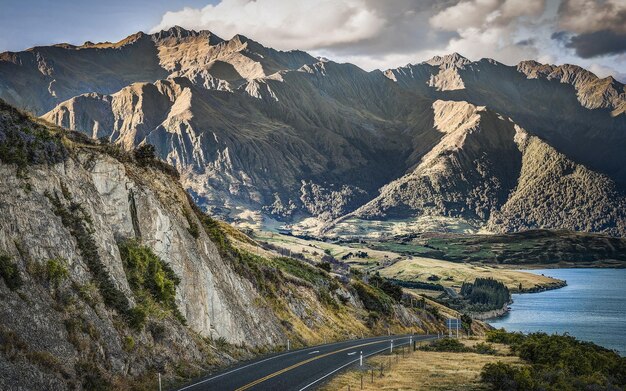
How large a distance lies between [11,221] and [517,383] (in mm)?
29984

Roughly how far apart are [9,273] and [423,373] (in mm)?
30016

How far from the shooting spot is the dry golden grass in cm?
4088

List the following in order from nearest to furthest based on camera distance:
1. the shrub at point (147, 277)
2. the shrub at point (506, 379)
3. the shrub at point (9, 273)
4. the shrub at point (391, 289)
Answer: the shrub at point (9, 273) < the shrub at point (506, 379) < the shrub at point (147, 277) < the shrub at point (391, 289)

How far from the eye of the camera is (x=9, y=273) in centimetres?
2784

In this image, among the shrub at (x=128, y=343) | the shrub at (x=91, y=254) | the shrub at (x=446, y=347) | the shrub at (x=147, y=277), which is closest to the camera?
the shrub at (x=128, y=343)

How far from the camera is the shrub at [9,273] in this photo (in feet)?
91.4

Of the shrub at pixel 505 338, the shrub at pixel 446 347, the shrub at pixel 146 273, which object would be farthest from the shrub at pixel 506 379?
the shrub at pixel 505 338

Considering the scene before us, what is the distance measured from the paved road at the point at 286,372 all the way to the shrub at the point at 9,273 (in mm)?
10254

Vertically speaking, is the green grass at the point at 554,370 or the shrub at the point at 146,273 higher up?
the shrub at the point at 146,273

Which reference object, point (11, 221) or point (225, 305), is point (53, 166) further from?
point (225, 305)

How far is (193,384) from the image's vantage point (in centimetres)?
3559

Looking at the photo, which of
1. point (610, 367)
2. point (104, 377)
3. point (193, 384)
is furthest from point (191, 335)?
point (610, 367)

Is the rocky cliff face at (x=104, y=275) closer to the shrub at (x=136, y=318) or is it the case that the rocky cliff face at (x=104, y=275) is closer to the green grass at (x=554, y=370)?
the shrub at (x=136, y=318)

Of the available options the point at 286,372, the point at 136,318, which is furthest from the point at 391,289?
the point at 136,318
